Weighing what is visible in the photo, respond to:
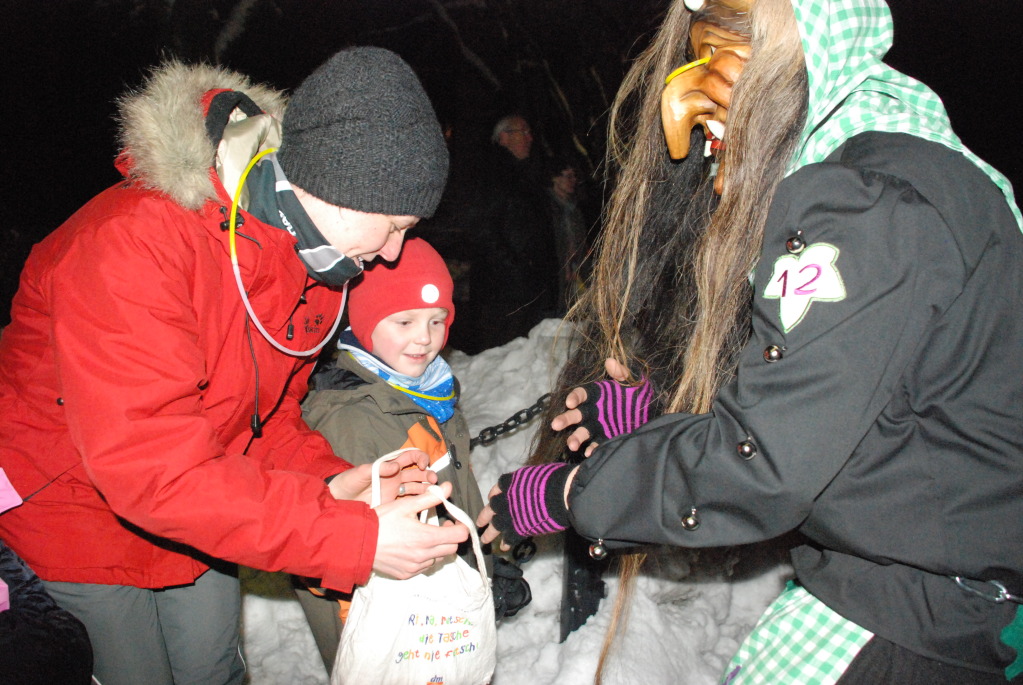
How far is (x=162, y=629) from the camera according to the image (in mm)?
1840

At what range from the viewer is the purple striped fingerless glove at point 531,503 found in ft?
5.25

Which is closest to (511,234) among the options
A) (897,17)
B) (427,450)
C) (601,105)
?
(601,105)

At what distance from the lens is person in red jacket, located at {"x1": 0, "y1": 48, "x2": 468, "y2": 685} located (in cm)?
132

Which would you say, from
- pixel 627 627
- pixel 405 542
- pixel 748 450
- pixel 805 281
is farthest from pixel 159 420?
pixel 627 627

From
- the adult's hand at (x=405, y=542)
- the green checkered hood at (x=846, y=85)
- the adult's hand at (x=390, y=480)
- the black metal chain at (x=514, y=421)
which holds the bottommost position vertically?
the black metal chain at (x=514, y=421)

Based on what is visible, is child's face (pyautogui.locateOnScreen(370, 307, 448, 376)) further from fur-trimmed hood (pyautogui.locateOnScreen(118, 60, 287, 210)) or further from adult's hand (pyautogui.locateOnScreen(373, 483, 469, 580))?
fur-trimmed hood (pyautogui.locateOnScreen(118, 60, 287, 210))

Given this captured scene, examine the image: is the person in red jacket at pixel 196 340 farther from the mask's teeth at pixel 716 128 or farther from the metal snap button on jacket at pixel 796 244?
the metal snap button on jacket at pixel 796 244

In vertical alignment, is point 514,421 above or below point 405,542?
below

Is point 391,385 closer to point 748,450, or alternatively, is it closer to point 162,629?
point 162,629

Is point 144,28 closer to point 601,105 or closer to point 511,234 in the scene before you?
point 511,234

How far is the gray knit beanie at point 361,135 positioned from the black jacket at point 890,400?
85 centimetres

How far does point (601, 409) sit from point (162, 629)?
4.57 ft

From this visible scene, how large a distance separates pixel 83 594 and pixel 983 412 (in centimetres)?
198

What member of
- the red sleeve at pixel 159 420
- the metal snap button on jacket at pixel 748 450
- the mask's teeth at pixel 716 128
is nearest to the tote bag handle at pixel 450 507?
the red sleeve at pixel 159 420
